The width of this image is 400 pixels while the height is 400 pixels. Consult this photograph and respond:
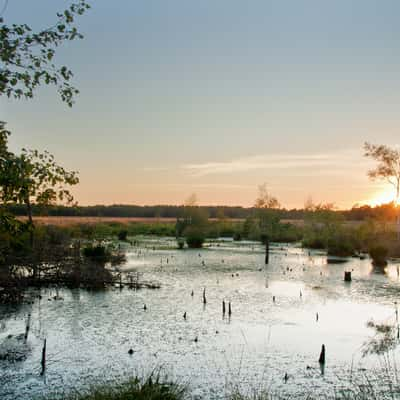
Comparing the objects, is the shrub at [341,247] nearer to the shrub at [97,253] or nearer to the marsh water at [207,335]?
the marsh water at [207,335]

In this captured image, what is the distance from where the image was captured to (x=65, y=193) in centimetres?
990

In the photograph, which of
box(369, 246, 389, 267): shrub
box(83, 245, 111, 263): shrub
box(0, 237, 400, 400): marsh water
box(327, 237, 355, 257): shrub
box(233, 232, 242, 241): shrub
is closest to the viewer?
box(0, 237, 400, 400): marsh water

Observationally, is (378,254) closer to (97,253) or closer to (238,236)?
(97,253)

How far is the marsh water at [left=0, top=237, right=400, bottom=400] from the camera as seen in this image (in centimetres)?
1399

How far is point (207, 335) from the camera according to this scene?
1906cm

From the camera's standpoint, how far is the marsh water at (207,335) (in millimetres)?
13992

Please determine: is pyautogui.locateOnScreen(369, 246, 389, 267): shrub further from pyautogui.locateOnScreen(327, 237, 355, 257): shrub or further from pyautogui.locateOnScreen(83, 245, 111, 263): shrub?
pyautogui.locateOnScreen(83, 245, 111, 263): shrub

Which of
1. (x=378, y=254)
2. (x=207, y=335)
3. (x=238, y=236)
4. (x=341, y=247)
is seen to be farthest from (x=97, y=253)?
(x=238, y=236)

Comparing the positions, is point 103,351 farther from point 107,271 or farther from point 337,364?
point 107,271

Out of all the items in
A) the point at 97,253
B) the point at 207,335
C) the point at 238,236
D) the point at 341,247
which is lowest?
the point at 207,335

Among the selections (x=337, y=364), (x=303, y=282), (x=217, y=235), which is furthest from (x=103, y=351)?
(x=217, y=235)

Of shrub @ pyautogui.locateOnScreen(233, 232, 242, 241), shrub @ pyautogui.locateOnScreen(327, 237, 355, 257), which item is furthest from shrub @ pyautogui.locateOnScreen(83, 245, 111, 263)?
shrub @ pyautogui.locateOnScreen(233, 232, 242, 241)

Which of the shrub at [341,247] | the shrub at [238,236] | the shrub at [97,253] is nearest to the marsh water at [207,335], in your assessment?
the shrub at [97,253]

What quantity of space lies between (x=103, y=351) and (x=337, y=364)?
8261 mm
